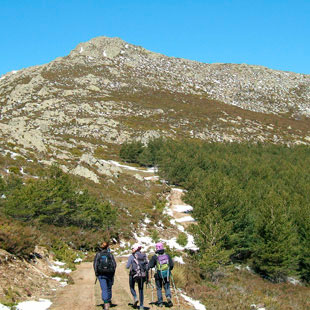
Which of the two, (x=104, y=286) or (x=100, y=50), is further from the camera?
(x=100, y=50)

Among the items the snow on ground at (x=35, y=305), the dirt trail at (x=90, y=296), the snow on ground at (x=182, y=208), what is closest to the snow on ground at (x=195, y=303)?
the dirt trail at (x=90, y=296)

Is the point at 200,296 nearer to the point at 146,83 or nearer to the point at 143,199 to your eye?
the point at 143,199

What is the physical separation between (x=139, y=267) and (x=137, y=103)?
12731 centimetres

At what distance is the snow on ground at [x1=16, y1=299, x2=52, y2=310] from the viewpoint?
9.77 m

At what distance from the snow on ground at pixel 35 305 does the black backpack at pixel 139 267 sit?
131 inches

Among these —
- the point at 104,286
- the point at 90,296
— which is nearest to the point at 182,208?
the point at 90,296

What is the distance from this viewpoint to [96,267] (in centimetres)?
951

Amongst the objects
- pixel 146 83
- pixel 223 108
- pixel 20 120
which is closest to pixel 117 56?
pixel 146 83

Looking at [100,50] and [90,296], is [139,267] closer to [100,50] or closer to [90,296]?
[90,296]

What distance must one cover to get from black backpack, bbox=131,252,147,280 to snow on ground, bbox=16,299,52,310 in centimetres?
334

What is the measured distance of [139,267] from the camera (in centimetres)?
984

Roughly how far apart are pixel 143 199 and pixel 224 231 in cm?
2024

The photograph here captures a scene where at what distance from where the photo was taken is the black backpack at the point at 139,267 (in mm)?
9812

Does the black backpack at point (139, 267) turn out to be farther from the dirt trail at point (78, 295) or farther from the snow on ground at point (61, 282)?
the snow on ground at point (61, 282)
